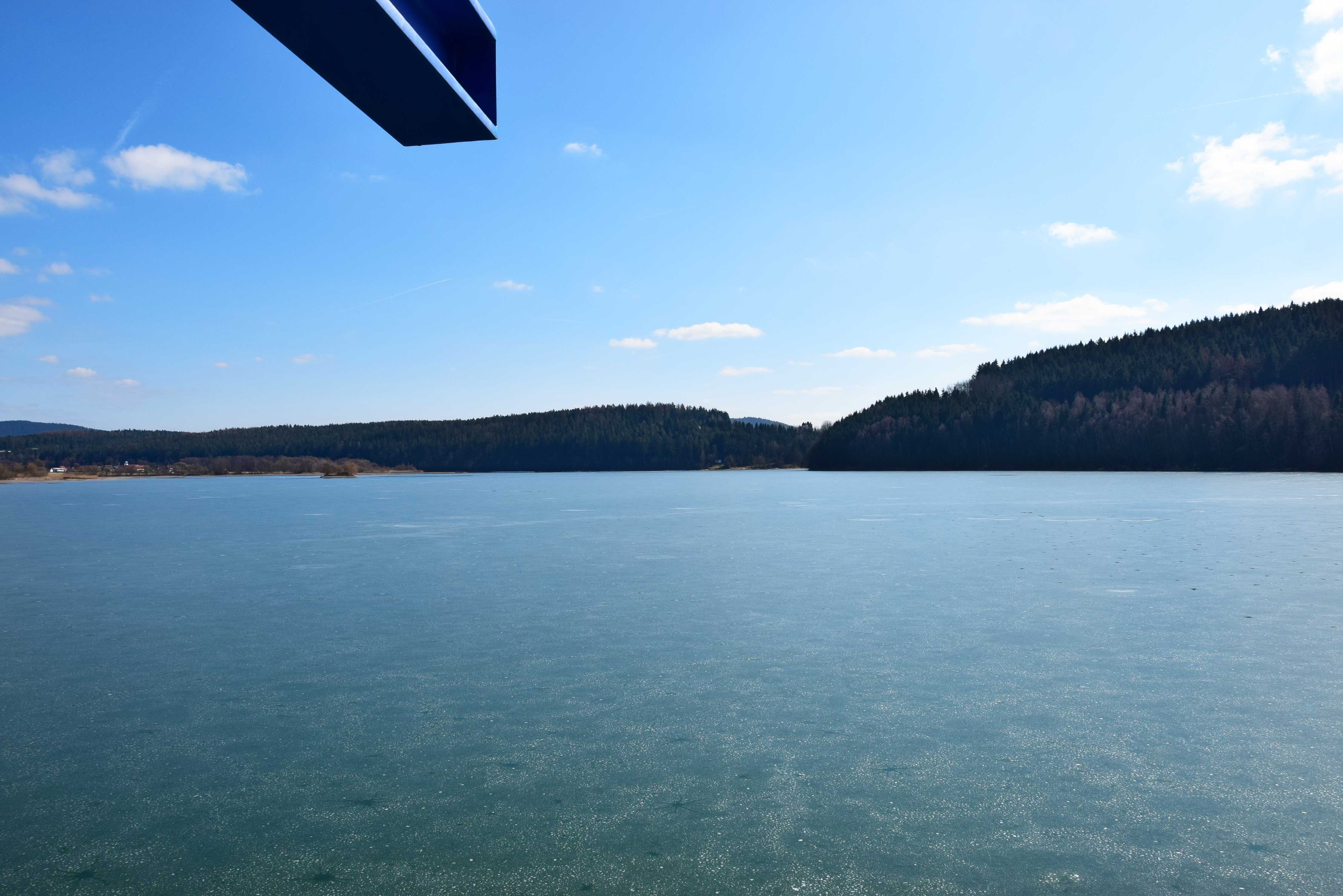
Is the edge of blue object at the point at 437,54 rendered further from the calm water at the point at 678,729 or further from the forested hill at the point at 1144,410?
the forested hill at the point at 1144,410

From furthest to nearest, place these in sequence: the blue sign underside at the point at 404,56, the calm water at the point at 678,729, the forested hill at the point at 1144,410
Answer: the forested hill at the point at 1144,410 < the calm water at the point at 678,729 < the blue sign underside at the point at 404,56

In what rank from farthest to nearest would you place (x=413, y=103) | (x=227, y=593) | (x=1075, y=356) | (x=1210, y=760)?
(x=1075, y=356) → (x=227, y=593) → (x=1210, y=760) → (x=413, y=103)

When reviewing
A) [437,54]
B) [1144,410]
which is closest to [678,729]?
[437,54]

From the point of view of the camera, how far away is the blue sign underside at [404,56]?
170 inches

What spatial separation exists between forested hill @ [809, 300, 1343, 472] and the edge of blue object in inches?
5809

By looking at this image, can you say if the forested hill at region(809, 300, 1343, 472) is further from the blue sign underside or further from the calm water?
the blue sign underside

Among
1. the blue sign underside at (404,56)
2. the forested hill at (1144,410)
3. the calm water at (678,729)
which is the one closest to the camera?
the blue sign underside at (404,56)

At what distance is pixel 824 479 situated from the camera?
118062mm

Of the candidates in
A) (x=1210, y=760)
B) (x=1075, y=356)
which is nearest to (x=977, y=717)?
(x=1210, y=760)

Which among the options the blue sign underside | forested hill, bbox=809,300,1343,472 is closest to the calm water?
the blue sign underside

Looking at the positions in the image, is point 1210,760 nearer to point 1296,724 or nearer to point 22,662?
point 1296,724

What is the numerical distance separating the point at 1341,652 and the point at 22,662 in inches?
727

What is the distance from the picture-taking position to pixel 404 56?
475 cm

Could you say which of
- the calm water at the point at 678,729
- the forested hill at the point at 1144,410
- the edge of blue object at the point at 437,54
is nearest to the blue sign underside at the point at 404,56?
the edge of blue object at the point at 437,54
